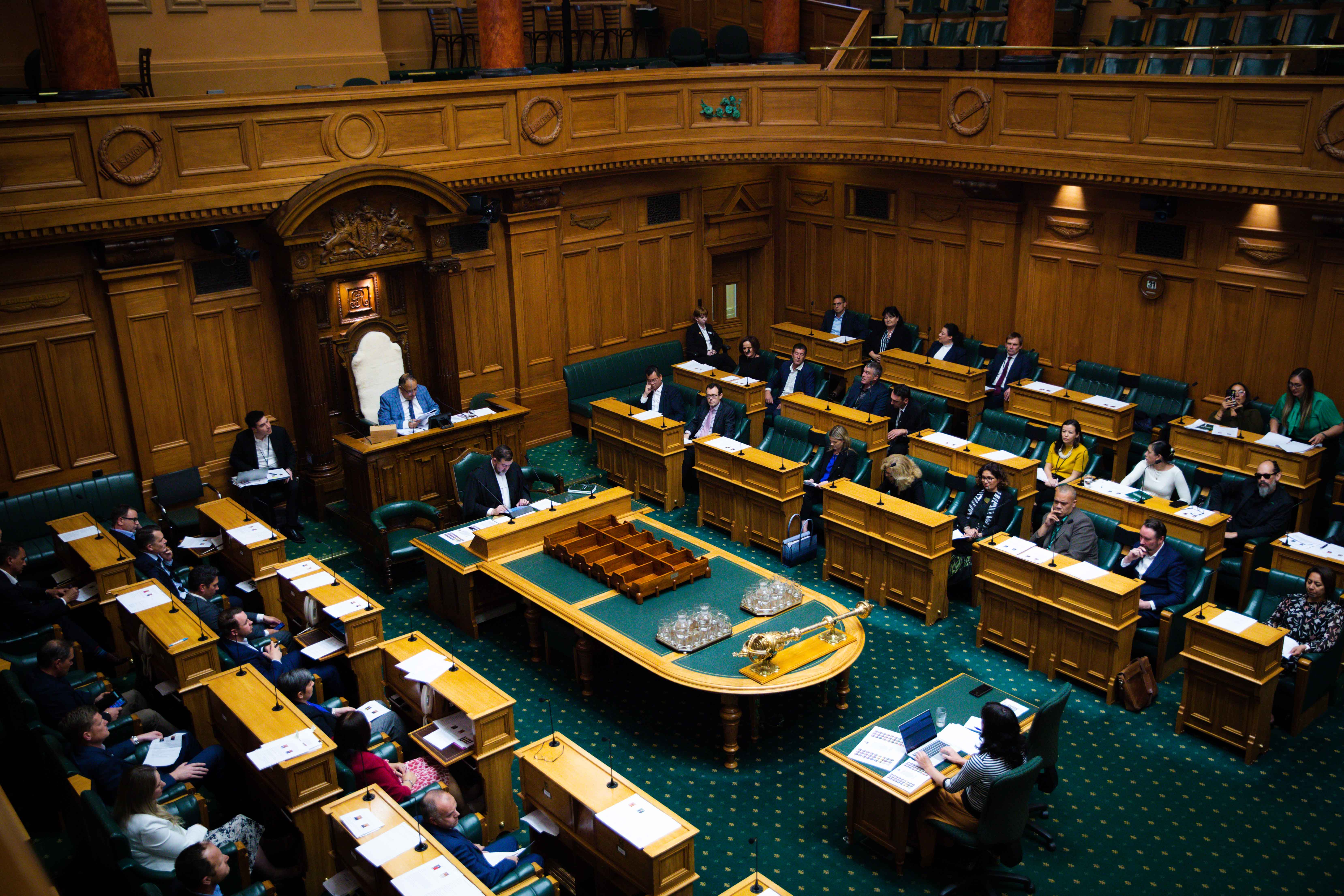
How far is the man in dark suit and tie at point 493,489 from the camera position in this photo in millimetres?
10266

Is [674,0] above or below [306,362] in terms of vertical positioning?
above

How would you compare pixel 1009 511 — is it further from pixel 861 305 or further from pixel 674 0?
pixel 674 0

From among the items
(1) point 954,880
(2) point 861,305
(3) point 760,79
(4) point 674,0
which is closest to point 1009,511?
(1) point 954,880

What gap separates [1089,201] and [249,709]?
1000cm

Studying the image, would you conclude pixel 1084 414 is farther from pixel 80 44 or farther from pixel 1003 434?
pixel 80 44

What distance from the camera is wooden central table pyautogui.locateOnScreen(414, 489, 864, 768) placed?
24.9 feet

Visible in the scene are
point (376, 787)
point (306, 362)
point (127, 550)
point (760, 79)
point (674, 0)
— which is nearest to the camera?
point (376, 787)

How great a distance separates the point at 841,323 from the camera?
46.5 ft

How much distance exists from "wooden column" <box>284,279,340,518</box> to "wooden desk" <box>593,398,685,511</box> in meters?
2.85

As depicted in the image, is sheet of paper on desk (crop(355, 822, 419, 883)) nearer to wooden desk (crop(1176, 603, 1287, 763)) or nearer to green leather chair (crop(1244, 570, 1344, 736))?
wooden desk (crop(1176, 603, 1287, 763))

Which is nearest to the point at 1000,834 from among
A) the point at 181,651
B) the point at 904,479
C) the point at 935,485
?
the point at 904,479

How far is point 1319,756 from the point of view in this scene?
763 cm

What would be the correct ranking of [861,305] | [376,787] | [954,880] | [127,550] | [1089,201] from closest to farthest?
[376,787] → [954,880] → [127,550] → [1089,201] → [861,305]

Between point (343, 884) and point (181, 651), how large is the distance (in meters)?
2.24
